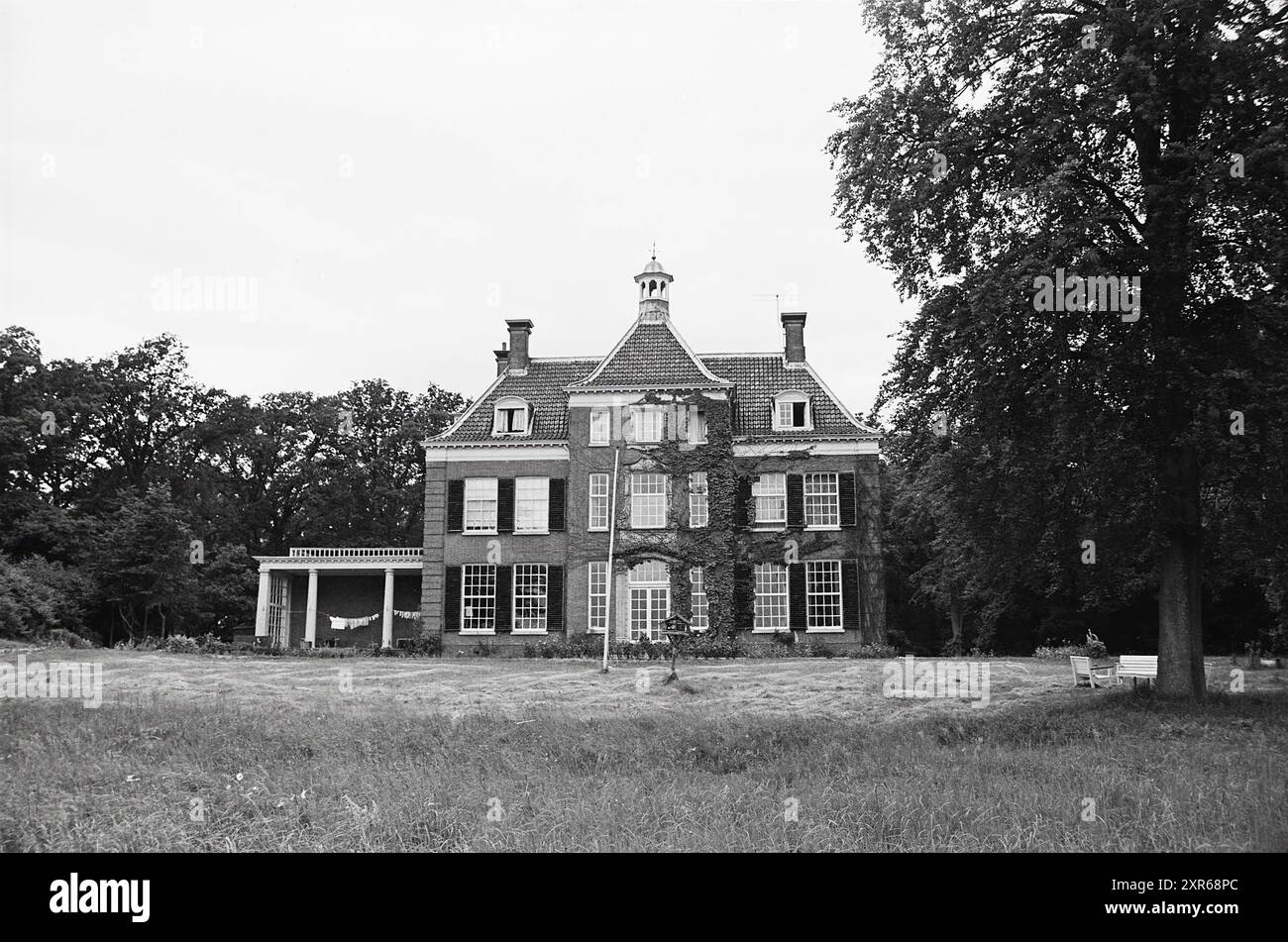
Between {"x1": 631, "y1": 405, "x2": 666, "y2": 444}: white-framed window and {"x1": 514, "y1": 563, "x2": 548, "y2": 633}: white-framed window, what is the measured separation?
5.71 metres

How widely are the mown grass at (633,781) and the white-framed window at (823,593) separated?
18776 millimetres

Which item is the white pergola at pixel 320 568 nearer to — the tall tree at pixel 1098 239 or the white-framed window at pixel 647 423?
the white-framed window at pixel 647 423

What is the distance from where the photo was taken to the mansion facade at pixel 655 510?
35719mm

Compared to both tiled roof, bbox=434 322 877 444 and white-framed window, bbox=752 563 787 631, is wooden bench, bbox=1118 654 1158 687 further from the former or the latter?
tiled roof, bbox=434 322 877 444

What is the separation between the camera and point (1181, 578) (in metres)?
18.2

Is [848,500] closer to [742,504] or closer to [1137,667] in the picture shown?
[742,504]

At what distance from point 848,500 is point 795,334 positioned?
7.47 meters

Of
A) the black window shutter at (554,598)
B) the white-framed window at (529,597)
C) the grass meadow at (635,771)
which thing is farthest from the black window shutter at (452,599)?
the grass meadow at (635,771)

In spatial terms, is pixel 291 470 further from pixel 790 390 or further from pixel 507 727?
pixel 507 727

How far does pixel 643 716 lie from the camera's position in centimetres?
1614

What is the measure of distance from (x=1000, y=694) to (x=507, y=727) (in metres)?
10.5

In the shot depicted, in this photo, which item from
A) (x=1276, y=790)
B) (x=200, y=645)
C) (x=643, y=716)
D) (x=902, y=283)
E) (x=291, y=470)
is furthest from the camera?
(x=291, y=470)
